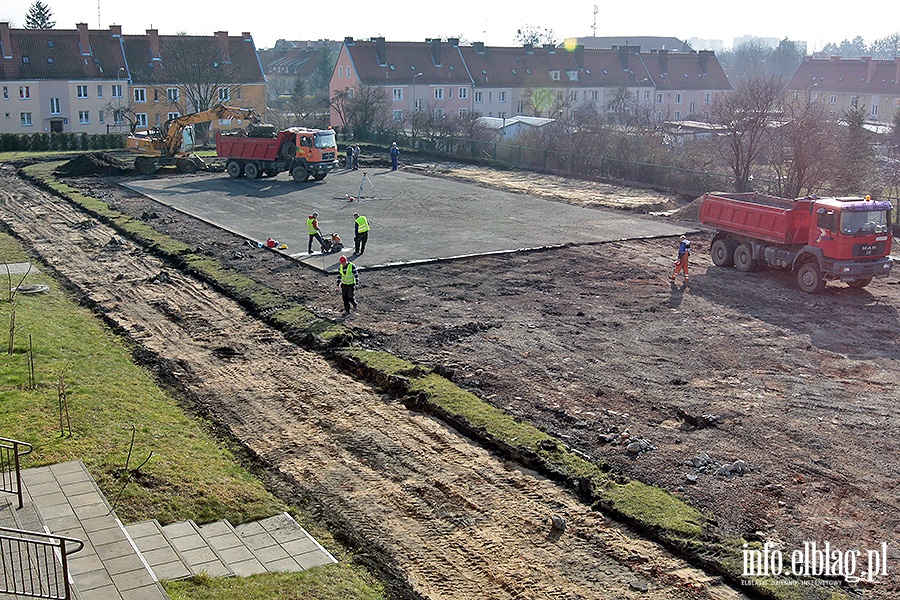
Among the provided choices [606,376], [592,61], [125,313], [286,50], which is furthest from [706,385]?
[286,50]

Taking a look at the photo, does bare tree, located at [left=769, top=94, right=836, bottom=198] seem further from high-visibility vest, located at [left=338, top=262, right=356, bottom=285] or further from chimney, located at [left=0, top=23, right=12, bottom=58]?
chimney, located at [left=0, top=23, right=12, bottom=58]

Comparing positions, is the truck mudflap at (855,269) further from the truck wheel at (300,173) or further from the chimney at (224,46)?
the chimney at (224,46)

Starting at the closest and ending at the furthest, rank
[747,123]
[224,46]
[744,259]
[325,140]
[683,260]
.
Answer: [683,260] → [744,259] → [747,123] → [325,140] → [224,46]

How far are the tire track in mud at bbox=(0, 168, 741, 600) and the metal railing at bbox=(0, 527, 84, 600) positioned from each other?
334 cm

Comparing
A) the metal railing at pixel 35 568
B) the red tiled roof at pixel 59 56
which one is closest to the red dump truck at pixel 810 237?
the metal railing at pixel 35 568

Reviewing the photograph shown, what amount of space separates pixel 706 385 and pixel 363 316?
7.57 m

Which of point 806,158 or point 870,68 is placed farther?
point 870,68

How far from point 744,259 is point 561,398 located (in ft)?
36.3

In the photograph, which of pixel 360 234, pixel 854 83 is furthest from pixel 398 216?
pixel 854 83

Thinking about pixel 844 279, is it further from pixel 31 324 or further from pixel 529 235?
pixel 31 324

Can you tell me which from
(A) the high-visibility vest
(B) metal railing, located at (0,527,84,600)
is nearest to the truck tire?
(A) the high-visibility vest

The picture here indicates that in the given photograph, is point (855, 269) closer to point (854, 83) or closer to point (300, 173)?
point (300, 173)

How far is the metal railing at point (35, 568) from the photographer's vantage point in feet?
26.1

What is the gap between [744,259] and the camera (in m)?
23.7
